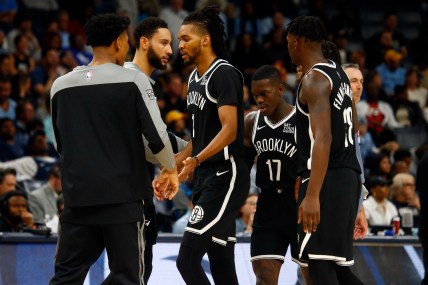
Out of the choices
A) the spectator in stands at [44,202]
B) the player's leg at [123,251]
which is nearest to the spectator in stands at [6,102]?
the spectator in stands at [44,202]

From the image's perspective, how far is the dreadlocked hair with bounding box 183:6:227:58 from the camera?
23.2ft

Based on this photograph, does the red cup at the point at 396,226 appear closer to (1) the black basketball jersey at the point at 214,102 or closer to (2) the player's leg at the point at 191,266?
(1) the black basketball jersey at the point at 214,102

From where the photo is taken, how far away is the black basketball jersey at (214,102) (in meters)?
6.81

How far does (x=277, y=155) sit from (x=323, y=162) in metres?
1.34

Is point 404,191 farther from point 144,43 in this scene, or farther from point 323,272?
point 323,272

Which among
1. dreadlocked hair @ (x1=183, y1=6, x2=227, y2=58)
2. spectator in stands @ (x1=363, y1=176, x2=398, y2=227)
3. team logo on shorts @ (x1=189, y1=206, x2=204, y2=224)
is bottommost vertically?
spectator in stands @ (x1=363, y1=176, x2=398, y2=227)

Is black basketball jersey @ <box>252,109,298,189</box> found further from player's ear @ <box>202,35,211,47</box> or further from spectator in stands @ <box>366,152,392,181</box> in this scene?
spectator in stands @ <box>366,152,392,181</box>

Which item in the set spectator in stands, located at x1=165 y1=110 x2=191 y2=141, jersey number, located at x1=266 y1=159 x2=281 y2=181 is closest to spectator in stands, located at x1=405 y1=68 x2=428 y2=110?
spectator in stands, located at x1=165 y1=110 x2=191 y2=141

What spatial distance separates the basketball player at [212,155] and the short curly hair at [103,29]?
101cm

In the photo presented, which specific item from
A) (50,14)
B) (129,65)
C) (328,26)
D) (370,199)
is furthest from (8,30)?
(129,65)

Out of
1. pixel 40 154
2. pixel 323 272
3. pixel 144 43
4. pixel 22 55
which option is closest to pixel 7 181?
pixel 40 154

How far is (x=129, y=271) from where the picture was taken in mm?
5902

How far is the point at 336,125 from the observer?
609 cm

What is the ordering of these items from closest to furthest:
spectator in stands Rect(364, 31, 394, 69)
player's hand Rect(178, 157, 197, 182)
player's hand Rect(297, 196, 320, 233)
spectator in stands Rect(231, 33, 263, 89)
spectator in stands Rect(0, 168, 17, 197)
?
player's hand Rect(297, 196, 320, 233) < player's hand Rect(178, 157, 197, 182) < spectator in stands Rect(0, 168, 17, 197) < spectator in stands Rect(231, 33, 263, 89) < spectator in stands Rect(364, 31, 394, 69)
